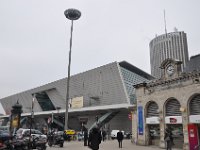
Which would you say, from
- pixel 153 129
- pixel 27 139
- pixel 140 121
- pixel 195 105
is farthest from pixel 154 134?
pixel 27 139

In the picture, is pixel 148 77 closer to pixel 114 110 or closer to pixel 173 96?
pixel 114 110

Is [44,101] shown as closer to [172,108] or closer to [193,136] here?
[172,108]

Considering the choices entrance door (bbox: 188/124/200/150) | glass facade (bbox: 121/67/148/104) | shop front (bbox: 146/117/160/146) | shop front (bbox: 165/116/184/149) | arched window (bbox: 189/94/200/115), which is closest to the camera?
entrance door (bbox: 188/124/200/150)

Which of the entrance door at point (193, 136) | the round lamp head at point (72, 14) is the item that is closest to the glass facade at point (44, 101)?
the round lamp head at point (72, 14)

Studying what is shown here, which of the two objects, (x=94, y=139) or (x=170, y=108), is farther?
(x=170, y=108)

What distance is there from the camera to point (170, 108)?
2573 cm

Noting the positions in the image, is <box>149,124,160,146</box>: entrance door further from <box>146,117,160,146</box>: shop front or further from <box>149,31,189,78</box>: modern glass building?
<box>149,31,189,78</box>: modern glass building

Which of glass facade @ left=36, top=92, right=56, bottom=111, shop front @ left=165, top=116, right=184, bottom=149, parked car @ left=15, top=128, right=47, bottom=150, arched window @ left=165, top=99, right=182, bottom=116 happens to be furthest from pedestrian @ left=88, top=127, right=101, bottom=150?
glass facade @ left=36, top=92, right=56, bottom=111

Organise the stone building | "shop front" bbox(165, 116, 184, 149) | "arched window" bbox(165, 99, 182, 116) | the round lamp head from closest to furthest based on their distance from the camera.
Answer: the stone building, "shop front" bbox(165, 116, 184, 149), "arched window" bbox(165, 99, 182, 116), the round lamp head

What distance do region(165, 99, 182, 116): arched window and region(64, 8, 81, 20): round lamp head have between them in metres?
18.5

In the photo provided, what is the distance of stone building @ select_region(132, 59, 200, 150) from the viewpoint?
22969 mm

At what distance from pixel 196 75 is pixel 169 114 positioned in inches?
200

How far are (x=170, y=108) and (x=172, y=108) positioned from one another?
0.30 metres

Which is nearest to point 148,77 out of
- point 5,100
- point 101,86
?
point 101,86
